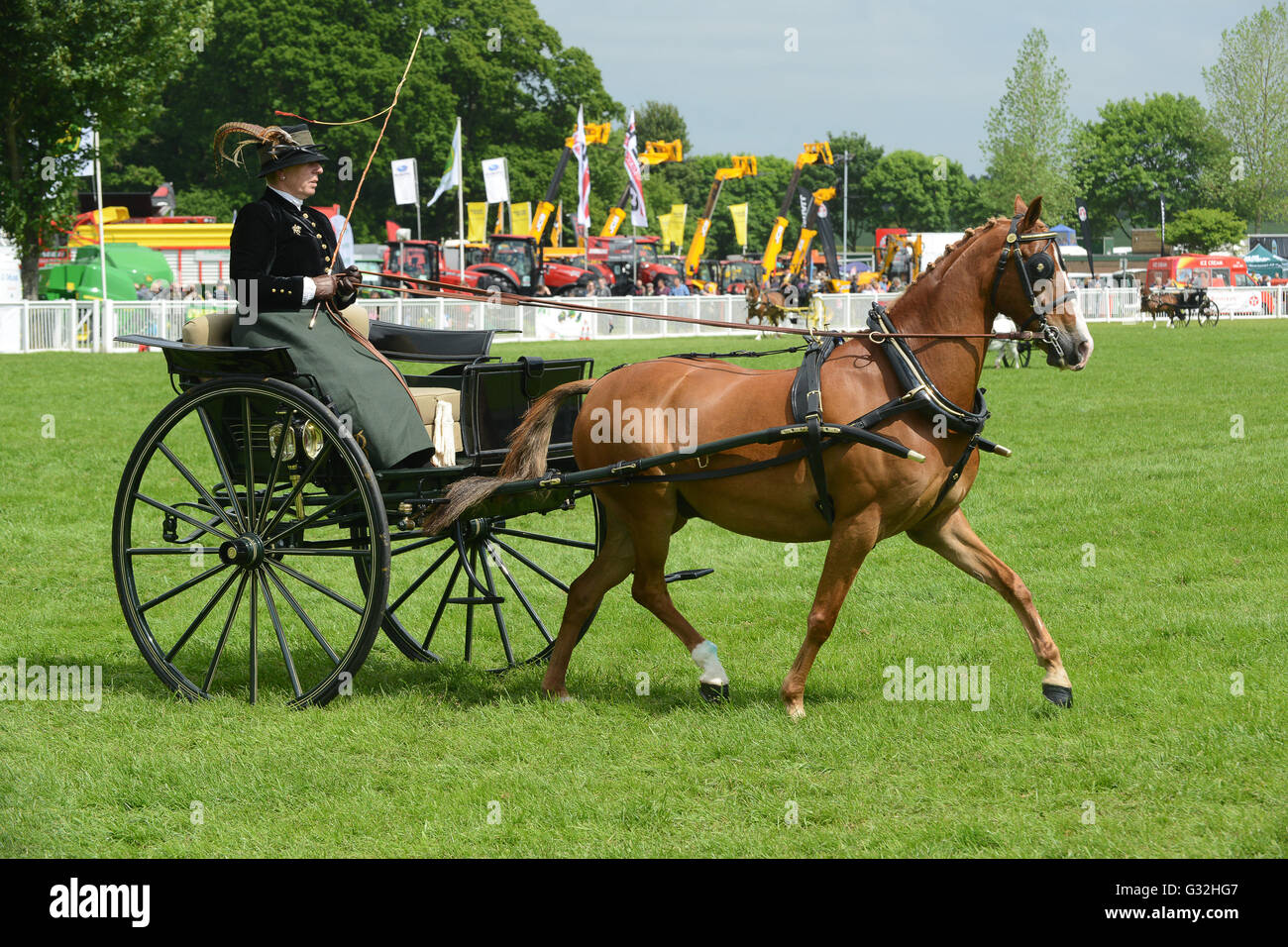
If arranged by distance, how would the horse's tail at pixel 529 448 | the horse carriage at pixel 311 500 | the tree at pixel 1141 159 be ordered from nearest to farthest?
the horse carriage at pixel 311 500
the horse's tail at pixel 529 448
the tree at pixel 1141 159

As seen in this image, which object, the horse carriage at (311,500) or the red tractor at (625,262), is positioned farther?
the red tractor at (625,262)

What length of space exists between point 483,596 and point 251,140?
3087 millimetres

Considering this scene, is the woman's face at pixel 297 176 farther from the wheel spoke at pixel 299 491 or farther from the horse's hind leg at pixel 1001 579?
the horse's hind leg at pixel 1001 579

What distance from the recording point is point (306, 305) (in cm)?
682

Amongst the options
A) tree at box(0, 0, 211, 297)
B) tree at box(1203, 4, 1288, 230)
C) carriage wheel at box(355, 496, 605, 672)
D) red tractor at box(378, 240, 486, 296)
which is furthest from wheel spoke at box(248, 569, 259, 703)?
tree at box(1203, 4, 1288, 230)

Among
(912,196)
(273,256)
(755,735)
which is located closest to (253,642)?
(273,256)

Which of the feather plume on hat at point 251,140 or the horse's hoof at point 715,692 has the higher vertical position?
the feather plume on hat at point 251,140

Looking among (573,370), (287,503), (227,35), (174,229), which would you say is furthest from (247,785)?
(227,35)

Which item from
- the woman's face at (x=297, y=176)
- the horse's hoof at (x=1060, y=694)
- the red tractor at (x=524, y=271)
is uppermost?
the red tractor at (x=524, y=271)

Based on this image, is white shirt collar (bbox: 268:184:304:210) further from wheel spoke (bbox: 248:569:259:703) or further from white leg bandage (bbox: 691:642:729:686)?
white leg bandage (bbox: 691:642:729:686)

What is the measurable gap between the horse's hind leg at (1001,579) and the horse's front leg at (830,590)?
0.48 metres

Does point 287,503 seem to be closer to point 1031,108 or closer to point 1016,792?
point 1016,792

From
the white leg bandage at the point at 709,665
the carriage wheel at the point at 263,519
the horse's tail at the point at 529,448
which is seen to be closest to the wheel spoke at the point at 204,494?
the carriage wheel at the point at 263,519

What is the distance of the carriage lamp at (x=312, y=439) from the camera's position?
6684 mm
